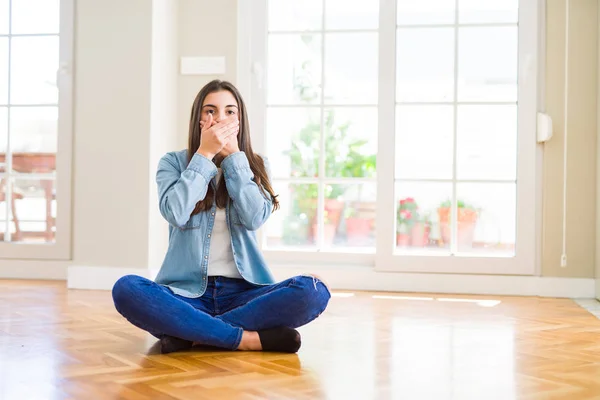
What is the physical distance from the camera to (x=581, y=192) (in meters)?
4.13

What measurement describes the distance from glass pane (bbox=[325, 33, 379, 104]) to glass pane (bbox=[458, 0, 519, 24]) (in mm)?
553

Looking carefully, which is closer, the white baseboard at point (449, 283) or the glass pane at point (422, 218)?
the white baseboard at point (449, 283)

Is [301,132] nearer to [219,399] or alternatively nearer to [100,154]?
[100,154]

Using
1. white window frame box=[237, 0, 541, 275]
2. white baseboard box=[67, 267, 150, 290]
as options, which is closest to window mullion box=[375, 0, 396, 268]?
white window frame box=[237, 0, 541, 275]

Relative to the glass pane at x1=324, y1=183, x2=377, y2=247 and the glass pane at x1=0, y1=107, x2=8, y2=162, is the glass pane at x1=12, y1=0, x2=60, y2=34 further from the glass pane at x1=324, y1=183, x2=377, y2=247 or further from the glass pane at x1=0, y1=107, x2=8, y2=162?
the glass pane at x1=324, y1=183, x2=377, y2=247

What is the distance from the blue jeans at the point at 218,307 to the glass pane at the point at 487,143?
2.15 metres

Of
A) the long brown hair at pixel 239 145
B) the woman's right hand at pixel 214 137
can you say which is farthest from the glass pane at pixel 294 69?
the woman's right hand at pixel 214 137

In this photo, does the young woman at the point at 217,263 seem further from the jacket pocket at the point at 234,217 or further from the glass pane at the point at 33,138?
the glass pane at the point at 33,138

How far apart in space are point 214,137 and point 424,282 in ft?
7.02

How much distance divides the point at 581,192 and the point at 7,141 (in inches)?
130

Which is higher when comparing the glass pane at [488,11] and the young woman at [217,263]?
the glass pane at [488,11]

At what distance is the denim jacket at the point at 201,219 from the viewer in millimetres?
2387

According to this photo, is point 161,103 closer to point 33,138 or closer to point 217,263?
point 33,138

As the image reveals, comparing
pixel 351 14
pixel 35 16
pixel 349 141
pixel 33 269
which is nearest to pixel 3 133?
pixel 35 16
